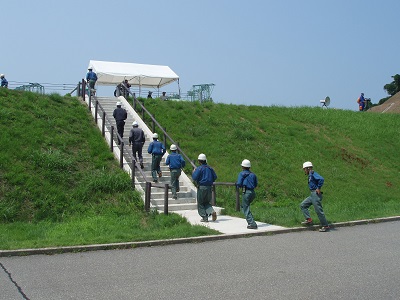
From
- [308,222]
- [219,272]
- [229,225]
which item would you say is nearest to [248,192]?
[229,225]

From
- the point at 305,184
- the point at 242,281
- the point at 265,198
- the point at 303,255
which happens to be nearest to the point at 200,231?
the point at 303,255

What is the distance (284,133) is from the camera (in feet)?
72.9

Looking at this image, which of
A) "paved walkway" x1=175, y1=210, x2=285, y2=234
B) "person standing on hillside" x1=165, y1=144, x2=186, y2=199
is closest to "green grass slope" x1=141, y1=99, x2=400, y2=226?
"paved walkway" x1=175, y1=210, x2=285, y2=234

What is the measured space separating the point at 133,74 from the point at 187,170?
1514 centimetres

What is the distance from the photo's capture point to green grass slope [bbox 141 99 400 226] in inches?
583

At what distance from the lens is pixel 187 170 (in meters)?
16.2

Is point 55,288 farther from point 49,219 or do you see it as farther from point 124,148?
point 124,148

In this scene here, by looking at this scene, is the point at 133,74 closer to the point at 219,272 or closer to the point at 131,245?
the point at 131,245

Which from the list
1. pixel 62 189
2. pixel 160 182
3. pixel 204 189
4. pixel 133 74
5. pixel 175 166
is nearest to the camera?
pixel 204 189

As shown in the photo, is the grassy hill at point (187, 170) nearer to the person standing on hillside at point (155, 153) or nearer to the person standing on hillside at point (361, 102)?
the person standing on hillside at point (155, 153)

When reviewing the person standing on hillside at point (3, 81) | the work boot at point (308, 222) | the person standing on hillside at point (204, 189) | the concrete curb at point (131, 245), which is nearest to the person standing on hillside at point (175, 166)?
the person standing on hillside at point (204, 189)

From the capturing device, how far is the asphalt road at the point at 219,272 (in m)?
5.66

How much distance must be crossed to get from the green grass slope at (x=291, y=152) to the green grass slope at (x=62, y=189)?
10.7 feet

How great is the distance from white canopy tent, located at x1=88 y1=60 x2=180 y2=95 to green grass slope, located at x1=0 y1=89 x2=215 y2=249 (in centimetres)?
1209
